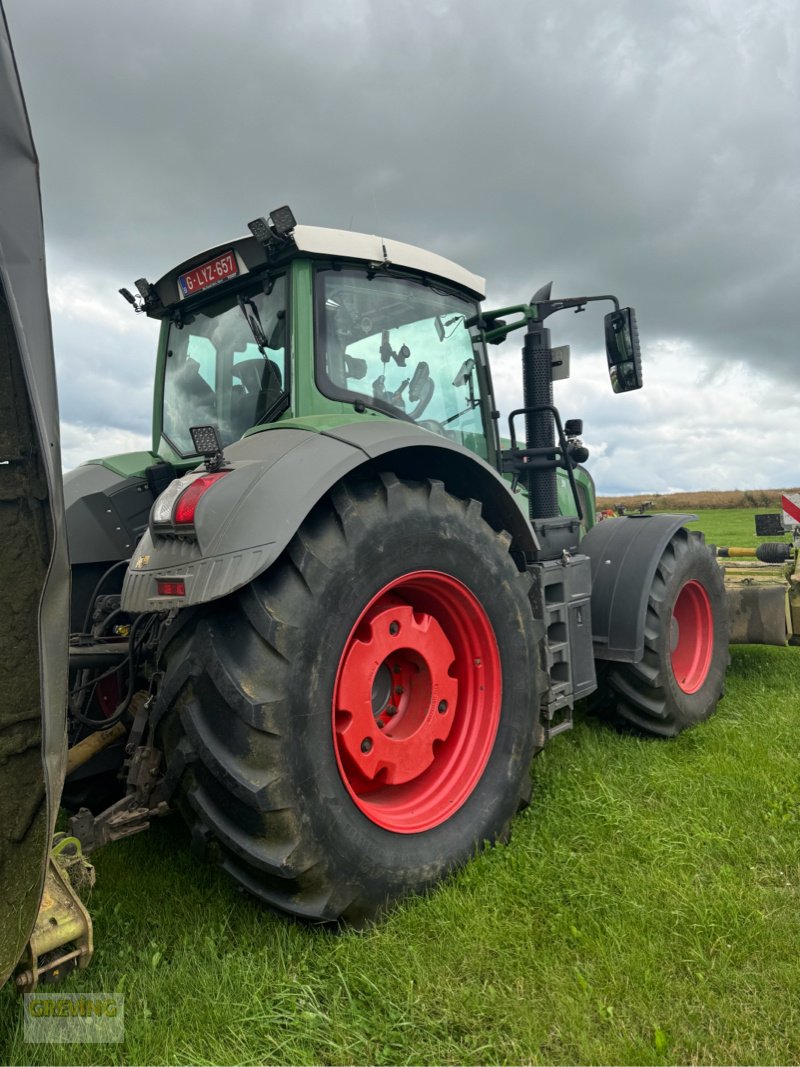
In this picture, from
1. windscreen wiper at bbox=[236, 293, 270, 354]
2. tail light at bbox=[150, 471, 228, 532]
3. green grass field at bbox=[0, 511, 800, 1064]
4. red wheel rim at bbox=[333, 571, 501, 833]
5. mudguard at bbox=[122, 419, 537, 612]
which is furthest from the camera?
windscreen wiper at bbox=[236, 293, 270, 354]

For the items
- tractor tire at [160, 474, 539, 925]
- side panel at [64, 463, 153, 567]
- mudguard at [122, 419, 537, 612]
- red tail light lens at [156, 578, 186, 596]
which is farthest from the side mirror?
red tail light lens at [156, 578, 186, 596]

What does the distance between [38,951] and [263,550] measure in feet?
3.40

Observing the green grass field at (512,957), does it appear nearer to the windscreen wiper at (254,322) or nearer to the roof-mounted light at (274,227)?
the windscreen wiper at (254,322)

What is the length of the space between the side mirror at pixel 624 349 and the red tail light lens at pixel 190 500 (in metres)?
2.48

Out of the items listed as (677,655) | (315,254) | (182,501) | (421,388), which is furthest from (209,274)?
(677,655)

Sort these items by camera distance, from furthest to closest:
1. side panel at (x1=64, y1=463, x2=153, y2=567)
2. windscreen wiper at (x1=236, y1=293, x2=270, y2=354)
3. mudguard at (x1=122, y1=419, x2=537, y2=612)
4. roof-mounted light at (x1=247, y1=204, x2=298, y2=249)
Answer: side panel at (x1=64, y1=463, x2=153, y2=567), windscreen wiper at (x1=236, y1=293, x2=270, y2=354), roof-mounted light at (x1=247, y1=204, x2=298, y2=249), mudguard at (x1=122, y1=419, x2=537, y2=612)

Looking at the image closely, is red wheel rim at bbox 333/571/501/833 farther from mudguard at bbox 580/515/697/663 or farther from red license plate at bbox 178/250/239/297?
red license plate at bbox 178/250/239/297

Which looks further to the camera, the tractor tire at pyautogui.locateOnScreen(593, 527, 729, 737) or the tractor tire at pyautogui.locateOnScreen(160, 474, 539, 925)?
the tractor tire at pyautogui.locateOnScreen(593, 527, 729, 737)

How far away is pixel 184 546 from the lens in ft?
6.99

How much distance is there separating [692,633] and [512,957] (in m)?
2.90

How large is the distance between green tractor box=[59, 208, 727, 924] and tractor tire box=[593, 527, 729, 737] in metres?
0.02

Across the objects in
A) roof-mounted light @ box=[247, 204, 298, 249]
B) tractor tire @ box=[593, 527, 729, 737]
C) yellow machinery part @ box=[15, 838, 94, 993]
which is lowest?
yellow machinery part @ box=[15, 838, 94, 993]

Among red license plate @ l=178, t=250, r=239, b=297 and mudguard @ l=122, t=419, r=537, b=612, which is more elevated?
red license plate @ l=178, t=250, r=239, b=297

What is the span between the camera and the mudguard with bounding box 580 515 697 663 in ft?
12.6
